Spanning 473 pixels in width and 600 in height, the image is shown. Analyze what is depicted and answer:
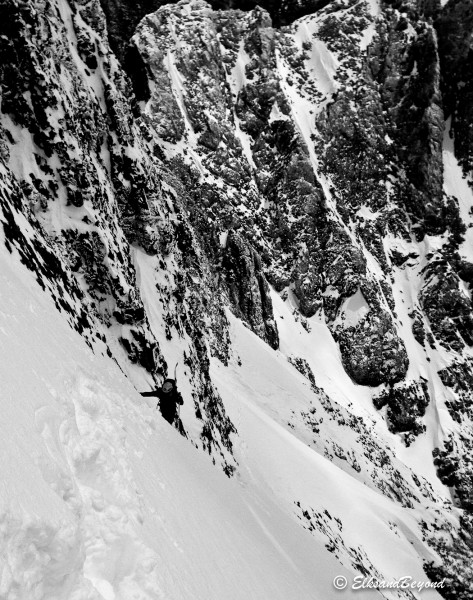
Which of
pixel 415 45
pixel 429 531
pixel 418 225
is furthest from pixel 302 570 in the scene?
pixel 415 45

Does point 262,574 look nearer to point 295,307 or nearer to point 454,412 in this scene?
point 295,307

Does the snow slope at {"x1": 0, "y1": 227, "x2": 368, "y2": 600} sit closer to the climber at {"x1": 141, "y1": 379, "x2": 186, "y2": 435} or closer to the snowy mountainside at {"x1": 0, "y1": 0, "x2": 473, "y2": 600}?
the snowy mountainside at {"x1": 0, "y1": 0, "x2": 473, "y2": 600}

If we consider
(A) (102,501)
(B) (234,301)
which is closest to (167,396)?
(A) (102,501)

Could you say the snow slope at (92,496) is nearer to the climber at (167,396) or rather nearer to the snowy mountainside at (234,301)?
the snowy mountainside at (234,301)

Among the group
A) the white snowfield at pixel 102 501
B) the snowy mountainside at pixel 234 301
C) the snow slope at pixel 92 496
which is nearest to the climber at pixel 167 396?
the white snowfield at pixel 102 501

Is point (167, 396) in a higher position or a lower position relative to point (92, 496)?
lower

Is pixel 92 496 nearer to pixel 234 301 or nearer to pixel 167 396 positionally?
pixel 167 396
